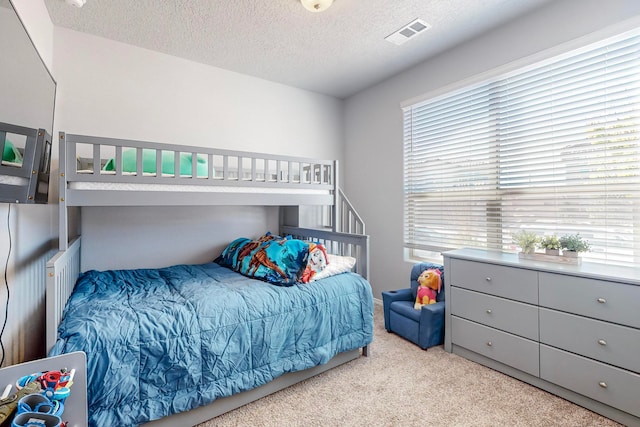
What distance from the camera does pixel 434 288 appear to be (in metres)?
2.48

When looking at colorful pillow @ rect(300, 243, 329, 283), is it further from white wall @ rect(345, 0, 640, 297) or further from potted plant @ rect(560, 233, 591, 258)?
potted plant @ rect(560, 233, 591, 258)

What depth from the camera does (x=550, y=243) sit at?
196 centimetres

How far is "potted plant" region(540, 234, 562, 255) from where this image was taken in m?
1.93

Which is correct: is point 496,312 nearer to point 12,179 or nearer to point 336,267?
point 336,267

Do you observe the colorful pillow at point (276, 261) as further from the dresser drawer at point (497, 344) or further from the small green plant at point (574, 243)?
the small green plant at point (574, 243)

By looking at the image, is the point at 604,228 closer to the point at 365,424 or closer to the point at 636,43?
the point at 636,43

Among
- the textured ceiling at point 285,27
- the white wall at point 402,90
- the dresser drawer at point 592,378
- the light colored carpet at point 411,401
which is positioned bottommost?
the light colored carpet at point 411,401

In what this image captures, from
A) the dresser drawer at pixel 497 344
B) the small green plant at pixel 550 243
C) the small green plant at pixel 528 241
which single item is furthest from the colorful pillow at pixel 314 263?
the small green plant at pixel 550 243

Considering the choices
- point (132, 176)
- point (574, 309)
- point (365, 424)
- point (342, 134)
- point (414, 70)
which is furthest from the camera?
point (342, 134)

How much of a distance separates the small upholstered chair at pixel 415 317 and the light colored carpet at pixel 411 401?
223mm

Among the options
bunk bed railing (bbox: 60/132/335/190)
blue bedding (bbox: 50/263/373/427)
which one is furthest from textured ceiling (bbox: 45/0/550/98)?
blue bedding (bbox: 50/263/373/427)

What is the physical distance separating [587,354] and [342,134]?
124 inches

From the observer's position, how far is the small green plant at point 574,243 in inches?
72.5

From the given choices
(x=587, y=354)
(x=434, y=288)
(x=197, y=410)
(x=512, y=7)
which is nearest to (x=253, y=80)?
(x=512, y=7)
